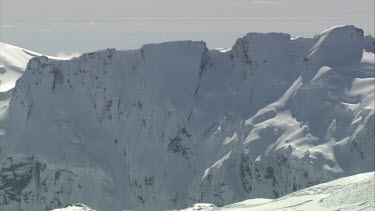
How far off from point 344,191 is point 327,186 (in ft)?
47.7

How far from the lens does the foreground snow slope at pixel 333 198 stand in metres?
151

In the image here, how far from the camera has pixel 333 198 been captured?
160 m

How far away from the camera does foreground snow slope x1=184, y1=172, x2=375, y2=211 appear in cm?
15138

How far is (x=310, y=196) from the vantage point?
552 ft

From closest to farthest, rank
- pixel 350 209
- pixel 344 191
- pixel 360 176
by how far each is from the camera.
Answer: pixel 350 209 → pixel 344 191 → pixel 360 176

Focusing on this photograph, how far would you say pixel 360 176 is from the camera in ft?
577

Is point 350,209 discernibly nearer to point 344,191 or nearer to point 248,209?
point 344,191

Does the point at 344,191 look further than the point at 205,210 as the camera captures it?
No

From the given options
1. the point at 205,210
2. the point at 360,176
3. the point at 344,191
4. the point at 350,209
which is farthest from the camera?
the point at 205,210

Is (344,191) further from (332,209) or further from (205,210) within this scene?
(205,210)

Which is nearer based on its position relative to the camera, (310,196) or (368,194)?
(368,194)

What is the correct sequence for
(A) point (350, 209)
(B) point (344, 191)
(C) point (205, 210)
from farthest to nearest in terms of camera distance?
(C) point (205, 210) → (B) point (344, 191) → (A) point (350, 209)

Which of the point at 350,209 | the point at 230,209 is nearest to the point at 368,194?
the point at 350,209

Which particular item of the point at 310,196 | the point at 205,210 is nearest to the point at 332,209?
the point at 310,196
